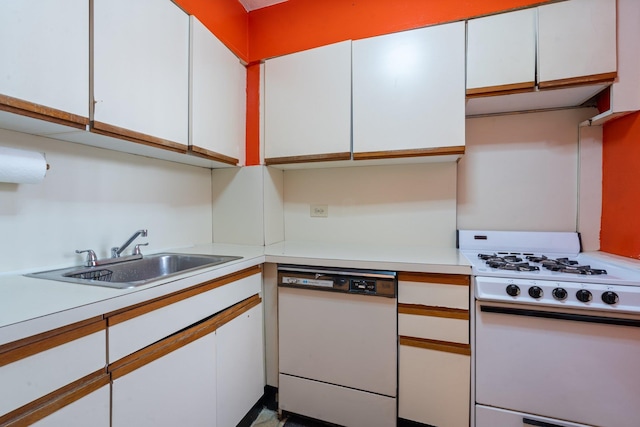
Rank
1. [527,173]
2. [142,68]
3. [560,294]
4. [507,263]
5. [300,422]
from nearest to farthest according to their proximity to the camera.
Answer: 1. [560,294]
2. [142,68]
3. [507,263]
4. [300,422]
5. [527,173]

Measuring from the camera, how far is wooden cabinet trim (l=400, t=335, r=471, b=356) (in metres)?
1.27

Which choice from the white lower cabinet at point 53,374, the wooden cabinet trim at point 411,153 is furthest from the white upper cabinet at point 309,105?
the white lower cabinet at point 53,374

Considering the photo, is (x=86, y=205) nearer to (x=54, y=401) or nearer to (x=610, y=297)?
(x=54, y=401)

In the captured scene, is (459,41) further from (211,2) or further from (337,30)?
(211,2)

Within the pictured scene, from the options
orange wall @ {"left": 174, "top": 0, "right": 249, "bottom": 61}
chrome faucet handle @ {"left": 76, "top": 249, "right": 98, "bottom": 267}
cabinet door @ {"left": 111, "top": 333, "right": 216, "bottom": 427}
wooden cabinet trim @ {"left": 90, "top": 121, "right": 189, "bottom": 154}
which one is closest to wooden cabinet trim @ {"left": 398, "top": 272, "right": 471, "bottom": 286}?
cabinet door @ {"left": 111, "top": 333, "right": 216, "bottom": 427}

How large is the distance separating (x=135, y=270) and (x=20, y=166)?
64 centimetres

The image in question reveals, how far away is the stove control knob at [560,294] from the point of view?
3.63 feet

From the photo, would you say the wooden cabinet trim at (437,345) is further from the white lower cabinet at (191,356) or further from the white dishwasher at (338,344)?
the white lower cabinet at (191,356)

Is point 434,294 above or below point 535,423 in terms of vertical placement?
above

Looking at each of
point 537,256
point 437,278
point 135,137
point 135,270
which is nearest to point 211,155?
point 135,137

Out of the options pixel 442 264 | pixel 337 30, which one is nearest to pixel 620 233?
pixel 442 264

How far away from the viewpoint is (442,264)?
129 centimetres

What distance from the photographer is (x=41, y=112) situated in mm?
895

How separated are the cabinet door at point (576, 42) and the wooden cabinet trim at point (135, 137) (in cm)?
188
